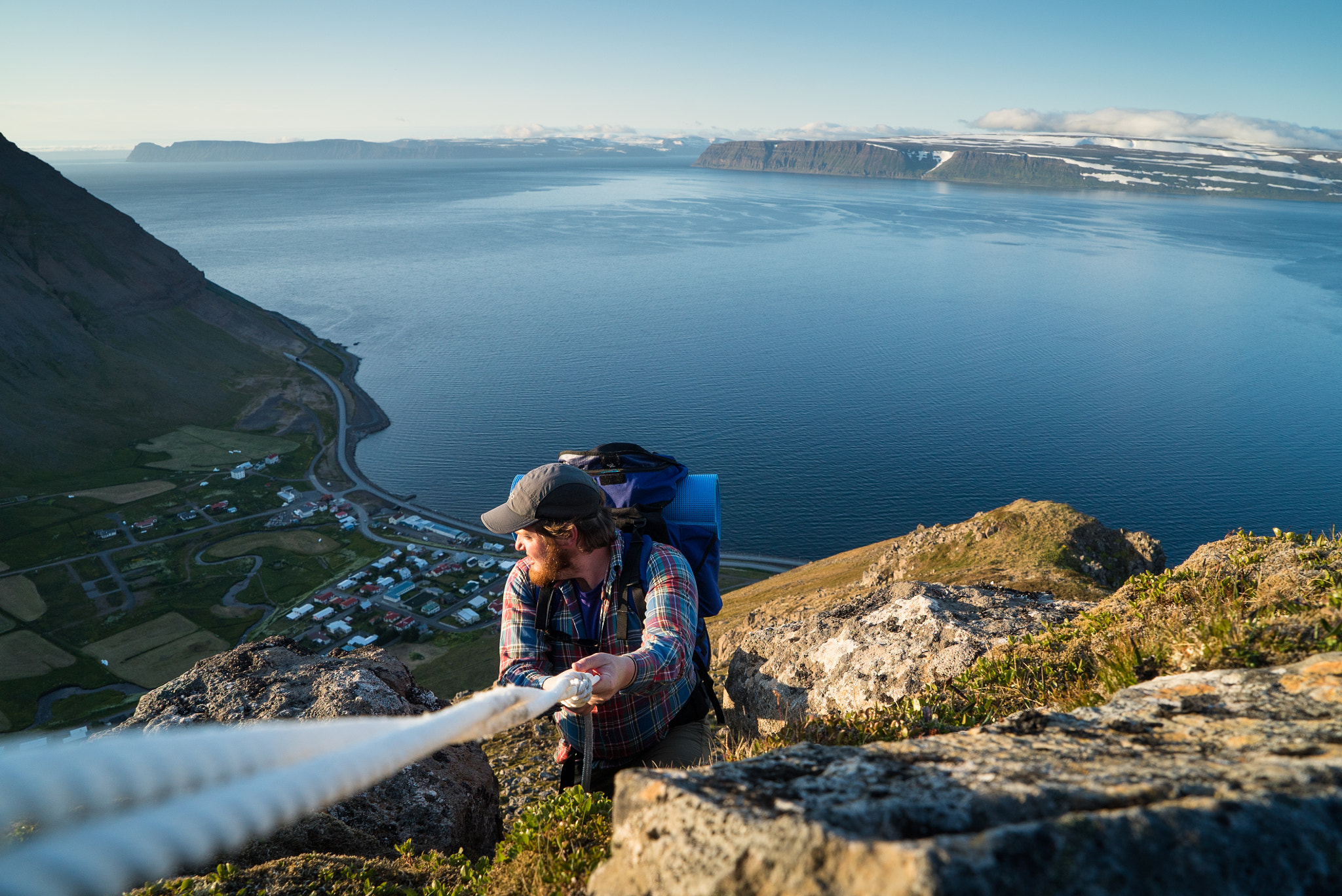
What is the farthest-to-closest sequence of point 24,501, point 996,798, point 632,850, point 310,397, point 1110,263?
point 1110,263 < point 310,397 < point 24,501 < point 632,850 < point 996,798

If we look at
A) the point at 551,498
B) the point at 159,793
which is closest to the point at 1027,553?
the point at 551,498

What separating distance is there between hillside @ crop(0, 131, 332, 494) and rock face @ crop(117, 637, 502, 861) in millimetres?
114083

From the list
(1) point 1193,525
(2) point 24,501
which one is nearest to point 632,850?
(1) point 1193,525

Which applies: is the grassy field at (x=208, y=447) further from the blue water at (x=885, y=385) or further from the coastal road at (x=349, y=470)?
the blue water at (x=885, y=385)

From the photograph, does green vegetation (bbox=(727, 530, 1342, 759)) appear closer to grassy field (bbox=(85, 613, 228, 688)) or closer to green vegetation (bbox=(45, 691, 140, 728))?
green vegetation (bbox=(45, 691, 140, 728))

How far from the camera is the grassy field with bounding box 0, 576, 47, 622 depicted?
6325 cm

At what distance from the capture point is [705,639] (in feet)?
20.7

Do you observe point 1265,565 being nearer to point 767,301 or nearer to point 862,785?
point 862,785

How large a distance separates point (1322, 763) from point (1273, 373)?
12360 cm

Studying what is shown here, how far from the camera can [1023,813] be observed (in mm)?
2361

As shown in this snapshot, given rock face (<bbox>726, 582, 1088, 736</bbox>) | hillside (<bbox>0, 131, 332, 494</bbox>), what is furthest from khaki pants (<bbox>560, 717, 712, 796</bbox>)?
hillside (<bbox>0, 131, 332, 494</bbox>)

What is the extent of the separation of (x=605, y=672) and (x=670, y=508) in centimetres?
272

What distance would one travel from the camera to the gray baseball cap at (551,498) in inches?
192

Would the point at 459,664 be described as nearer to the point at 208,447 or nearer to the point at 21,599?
the point at 21,599
